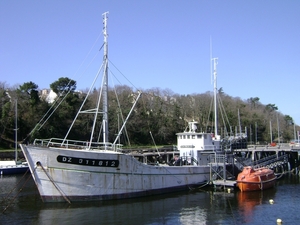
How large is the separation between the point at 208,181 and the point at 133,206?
10.7 meters

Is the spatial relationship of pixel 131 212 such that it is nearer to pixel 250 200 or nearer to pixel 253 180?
pixel 250 200

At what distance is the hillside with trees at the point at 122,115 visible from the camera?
57.2 metres

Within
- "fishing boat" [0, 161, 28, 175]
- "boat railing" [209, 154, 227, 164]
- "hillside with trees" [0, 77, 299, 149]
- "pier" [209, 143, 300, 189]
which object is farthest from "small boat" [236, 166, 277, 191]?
"fishing boat" [0, 161, 28, 175]

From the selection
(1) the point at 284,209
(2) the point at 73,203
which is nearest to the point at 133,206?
(2) the point at 73,203

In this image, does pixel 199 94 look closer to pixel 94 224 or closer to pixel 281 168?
pixel 281 168

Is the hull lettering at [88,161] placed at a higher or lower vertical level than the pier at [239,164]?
higher

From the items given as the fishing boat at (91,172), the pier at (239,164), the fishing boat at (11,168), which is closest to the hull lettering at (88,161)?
the fishing boat at (91,172)

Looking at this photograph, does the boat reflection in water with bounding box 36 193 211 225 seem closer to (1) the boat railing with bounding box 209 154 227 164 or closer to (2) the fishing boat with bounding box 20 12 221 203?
(2) the fishing boat with bounding box 20 12 221 203

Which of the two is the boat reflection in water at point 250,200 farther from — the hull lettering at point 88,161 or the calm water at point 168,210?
the hull lettering at point 88,161

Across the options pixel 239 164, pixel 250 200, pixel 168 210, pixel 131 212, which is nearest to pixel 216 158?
pixel 239 164

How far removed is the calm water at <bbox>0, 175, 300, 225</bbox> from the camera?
2033 cm

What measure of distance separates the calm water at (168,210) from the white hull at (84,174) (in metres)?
0.76

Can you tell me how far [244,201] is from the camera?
25656mm

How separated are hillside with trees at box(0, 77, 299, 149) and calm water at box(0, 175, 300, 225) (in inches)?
701
